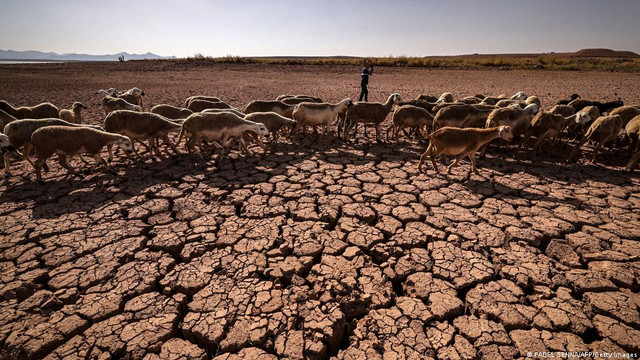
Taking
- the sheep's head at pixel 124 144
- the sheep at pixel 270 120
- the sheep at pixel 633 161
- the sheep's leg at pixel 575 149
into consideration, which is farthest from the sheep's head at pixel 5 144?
the sheep at pixel 633 161

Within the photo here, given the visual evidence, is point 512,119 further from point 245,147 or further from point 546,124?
point 245,147

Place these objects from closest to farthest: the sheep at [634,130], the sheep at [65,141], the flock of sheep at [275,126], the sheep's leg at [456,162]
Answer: the sheep at [65,141]
the flock of sheep at [275,126]
the sheep's leg at [456,162]
the sheep at [634,130]

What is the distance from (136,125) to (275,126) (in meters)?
3.36

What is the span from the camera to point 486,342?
2820 millimetres

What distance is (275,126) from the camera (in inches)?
325

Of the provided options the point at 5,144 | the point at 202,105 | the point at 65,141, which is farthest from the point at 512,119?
the point at 5,144

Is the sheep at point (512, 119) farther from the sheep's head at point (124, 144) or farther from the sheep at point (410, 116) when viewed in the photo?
the sheep's head at point (124, 144)

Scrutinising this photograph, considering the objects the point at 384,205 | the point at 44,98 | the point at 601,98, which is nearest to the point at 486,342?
the point at 384,205

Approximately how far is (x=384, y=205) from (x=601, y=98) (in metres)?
17.6

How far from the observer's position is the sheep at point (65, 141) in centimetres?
559

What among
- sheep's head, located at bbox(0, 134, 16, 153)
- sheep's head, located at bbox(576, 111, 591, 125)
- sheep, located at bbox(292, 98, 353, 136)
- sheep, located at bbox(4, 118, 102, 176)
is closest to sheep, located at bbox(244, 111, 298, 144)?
sheep, located at bbox(292, 98, 353, 136)

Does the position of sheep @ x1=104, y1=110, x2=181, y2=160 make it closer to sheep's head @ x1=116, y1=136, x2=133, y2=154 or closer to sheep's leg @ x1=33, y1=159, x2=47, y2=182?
sheep's head @ x1=116, y1=136, x2=133, y2=154

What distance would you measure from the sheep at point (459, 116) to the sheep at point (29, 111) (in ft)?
36.2

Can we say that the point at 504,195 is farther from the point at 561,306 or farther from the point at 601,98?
the point at 601,98
